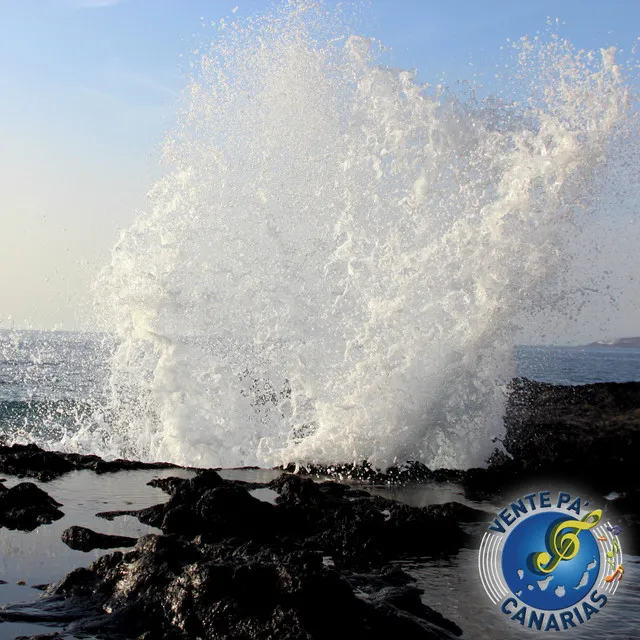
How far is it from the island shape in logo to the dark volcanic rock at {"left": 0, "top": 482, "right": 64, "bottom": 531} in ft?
16.7

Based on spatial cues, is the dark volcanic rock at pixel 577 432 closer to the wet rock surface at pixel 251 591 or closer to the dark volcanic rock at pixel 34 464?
the wet rock surface at pixel 251 591

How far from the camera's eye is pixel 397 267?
14.6m

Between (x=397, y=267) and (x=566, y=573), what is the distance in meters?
9.43

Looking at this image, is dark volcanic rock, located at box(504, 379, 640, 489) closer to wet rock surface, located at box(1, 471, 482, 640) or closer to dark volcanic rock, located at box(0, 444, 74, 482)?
wet rock surface, located at box(1, 471, 482, 640)

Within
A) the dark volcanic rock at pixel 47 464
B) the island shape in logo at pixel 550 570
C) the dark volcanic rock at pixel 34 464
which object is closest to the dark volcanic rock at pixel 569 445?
the island shape in logo at pixel 550 570

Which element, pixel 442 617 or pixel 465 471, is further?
pixel 465 471

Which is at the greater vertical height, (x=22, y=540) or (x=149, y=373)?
(x=149, y=373)

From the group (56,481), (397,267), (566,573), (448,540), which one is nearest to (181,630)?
(566,573)

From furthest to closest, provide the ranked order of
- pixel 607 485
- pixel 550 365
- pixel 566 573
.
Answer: pixel 550 365, pixel 607 485, pixel 566 573

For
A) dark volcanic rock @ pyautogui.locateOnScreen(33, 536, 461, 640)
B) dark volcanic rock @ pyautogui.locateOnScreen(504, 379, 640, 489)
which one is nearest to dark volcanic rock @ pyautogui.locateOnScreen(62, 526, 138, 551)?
dark volcanic rock @ pyautogui.locateOnScreen(33, 536, 461, 640)

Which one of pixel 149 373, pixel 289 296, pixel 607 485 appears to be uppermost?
pixel 289 296

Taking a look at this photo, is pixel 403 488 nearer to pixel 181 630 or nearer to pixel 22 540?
pixel 22 540

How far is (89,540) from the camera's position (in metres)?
7.48

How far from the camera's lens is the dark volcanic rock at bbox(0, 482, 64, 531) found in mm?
8328
